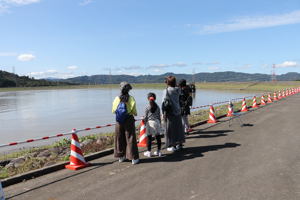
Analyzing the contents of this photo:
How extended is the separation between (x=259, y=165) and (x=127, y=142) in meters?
3.25

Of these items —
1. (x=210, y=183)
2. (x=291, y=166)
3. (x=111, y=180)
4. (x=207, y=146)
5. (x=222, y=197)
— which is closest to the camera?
(x=222, y=197)

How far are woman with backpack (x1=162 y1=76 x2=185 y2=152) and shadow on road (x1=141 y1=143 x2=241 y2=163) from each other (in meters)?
0.34

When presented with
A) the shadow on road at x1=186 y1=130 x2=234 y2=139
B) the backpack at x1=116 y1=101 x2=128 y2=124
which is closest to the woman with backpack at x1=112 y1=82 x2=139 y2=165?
the backpack at x1=116 y1=101 x2=128 y2=124

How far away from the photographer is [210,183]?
17.1 feet

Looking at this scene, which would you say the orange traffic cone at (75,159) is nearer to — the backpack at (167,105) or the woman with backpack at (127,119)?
the woman with backpack at (127,119)

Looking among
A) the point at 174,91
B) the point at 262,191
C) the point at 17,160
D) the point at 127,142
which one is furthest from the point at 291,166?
the point at 17,160

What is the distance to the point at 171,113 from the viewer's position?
24.7 ft

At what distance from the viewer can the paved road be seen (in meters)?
4.80

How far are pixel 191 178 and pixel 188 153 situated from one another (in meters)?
2.11

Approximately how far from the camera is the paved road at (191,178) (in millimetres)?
4805

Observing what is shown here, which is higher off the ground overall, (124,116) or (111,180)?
(124,116)

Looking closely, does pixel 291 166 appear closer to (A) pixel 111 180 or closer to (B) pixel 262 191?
(B) pixel 262 191

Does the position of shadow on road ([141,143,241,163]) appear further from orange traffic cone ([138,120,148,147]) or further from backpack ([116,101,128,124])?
orange traffic cone ([138,120,148,147])

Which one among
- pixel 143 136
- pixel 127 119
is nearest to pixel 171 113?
pixel 127 119
